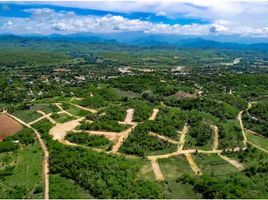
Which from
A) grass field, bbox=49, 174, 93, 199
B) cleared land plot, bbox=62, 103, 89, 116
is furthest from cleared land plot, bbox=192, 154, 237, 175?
cleared land plot, bbox=62, 103, 89, 116

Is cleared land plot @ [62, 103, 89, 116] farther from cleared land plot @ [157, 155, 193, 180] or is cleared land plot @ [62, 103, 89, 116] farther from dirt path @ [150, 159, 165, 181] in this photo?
cleared land plot @ [157, 155, 193, 180]

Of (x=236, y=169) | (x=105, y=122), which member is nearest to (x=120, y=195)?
(x=236, y=169)

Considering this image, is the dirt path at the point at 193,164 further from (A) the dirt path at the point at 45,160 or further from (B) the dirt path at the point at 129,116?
(A) the dirt path at the point at 45,160

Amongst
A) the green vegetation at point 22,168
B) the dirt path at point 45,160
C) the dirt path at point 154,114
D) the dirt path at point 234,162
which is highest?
the dirt path at point 154,114

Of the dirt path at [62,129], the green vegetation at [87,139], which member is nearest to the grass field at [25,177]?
the dirt path at [62,129]

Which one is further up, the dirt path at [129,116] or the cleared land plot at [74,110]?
the dirt path at [129,116]

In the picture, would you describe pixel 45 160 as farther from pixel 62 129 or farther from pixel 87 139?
pixel 62 129
